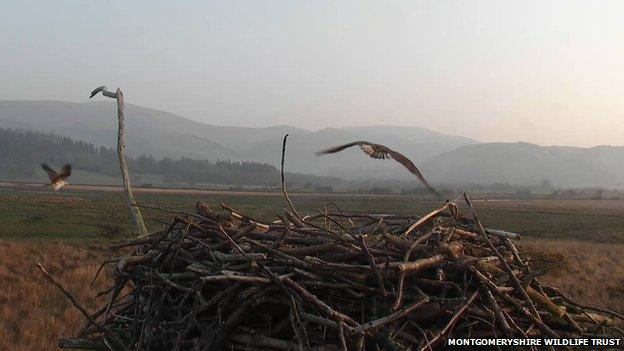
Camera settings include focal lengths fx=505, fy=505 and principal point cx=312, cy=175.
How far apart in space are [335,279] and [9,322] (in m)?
8.55

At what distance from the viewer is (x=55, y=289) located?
1186 centimetres

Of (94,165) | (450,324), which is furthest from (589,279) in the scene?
(94,165)

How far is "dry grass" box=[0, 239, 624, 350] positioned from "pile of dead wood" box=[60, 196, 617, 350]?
1810mm

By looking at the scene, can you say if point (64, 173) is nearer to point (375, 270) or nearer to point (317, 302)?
point (317, 302)

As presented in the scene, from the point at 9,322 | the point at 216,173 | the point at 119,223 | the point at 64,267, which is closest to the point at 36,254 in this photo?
the point at 64,267

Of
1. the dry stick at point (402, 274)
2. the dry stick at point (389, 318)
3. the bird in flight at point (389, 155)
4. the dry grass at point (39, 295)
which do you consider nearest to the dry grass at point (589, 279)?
the dry stick at point (402, 274)

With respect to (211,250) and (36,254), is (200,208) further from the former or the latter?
(36,254)

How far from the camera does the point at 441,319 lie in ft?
10.5

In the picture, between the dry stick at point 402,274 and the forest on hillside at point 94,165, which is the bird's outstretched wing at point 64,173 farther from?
the forest on hillside at point 94,165

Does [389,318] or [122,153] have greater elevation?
→ [122,153]

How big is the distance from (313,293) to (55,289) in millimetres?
10751

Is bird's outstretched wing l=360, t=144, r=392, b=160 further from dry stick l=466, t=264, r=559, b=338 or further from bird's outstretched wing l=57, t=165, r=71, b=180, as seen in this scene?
bird's outstretched wing l=57, t=165, r=71, b=180

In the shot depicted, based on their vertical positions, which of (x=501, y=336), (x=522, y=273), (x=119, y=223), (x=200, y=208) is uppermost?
(x=200, y=208)

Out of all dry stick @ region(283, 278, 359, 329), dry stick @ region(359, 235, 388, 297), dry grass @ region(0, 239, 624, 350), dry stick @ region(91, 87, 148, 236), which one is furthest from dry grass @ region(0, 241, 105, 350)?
dry stick @ region(359, 235, 388, 297)
